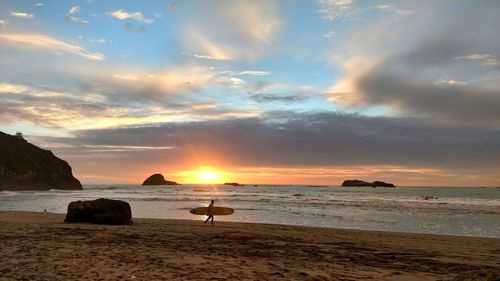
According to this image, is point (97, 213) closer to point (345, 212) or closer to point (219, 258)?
point (219, 258)

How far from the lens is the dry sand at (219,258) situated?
894 centimetres

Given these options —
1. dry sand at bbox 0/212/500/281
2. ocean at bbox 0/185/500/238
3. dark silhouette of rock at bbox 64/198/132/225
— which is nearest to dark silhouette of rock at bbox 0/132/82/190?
ocean at bbox 0/185/500/238

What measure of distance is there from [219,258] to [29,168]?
134m

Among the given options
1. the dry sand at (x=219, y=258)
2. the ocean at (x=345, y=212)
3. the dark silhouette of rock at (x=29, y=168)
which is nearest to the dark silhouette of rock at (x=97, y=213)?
the dry sand at (x=219, y=258)

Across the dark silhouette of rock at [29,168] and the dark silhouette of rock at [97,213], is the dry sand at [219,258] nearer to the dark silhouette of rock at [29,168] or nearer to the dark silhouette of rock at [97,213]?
the dark silhouette of rock at [97,213]

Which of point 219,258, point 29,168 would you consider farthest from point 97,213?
point 29,168

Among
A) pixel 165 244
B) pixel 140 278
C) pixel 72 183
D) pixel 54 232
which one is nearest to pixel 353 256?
pixel 165 244

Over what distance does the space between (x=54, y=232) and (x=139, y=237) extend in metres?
3.50

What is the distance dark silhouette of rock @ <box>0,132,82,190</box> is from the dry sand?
380ft

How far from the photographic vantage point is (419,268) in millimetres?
11453

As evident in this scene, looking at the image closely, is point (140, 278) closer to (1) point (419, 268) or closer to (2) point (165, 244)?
(2) point (165, 244)

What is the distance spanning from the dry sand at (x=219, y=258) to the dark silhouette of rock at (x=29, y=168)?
116 m

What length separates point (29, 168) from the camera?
125312 mm

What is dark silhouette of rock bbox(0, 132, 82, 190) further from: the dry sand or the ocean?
the dry sand
